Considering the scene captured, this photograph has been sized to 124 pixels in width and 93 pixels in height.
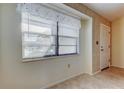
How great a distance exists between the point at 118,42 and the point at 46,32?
4.05m

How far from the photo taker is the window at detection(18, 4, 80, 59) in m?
2.53

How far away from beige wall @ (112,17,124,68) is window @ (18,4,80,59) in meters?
2.66

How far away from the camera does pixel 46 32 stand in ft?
10.0

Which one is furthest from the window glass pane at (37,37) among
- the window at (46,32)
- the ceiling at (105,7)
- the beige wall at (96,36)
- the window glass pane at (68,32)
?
the beige wall at (96,36)

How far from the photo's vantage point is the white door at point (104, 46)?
5.07m

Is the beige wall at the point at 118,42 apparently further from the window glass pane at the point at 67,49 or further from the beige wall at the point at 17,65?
the beige wall at the point at 17,65

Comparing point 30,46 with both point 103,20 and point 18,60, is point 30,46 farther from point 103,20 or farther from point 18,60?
point 103,20

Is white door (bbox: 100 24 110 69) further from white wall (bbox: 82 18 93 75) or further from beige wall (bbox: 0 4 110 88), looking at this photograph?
beige wall (bbox: 0 4 110 88)

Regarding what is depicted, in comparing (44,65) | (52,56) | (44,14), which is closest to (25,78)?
(44,65)

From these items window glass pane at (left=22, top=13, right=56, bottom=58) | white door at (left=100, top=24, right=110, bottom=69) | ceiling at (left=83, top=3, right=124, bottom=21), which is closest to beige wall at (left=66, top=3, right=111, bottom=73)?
ceiling at (left=83, top=3, right=124, bottom=21)

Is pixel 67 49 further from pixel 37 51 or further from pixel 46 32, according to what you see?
pixel 37 51

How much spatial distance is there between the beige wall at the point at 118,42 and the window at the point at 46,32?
2664 millimetres

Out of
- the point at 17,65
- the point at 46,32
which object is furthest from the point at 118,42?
the point at 17,65
